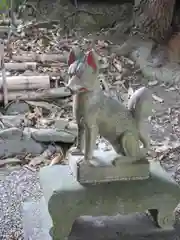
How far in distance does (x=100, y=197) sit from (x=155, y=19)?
4.03 m

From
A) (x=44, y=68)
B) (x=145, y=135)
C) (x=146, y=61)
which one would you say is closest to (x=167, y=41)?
(x=146, y=61)

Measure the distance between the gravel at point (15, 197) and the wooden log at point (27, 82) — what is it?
148 centimetres

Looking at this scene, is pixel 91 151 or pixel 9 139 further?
pixel 9 139

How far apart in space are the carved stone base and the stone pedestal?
3 cm

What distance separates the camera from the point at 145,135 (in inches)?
84.6

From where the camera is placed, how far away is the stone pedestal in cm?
206

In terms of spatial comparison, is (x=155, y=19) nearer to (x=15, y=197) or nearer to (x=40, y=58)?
(x=40, y=58)

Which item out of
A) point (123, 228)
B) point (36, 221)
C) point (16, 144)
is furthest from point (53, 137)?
point (123, 228)

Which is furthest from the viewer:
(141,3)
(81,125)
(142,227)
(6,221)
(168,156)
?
(141,3)

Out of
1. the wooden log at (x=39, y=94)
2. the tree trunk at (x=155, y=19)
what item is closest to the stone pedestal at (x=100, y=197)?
the wooden log at (x=39, y=94)

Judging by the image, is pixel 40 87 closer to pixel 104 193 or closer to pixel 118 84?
pixel 118 84

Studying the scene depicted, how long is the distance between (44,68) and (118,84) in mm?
886

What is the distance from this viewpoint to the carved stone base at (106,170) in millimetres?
2080

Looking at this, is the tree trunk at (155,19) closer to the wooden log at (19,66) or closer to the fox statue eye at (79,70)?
the wooden log at (19,66)
